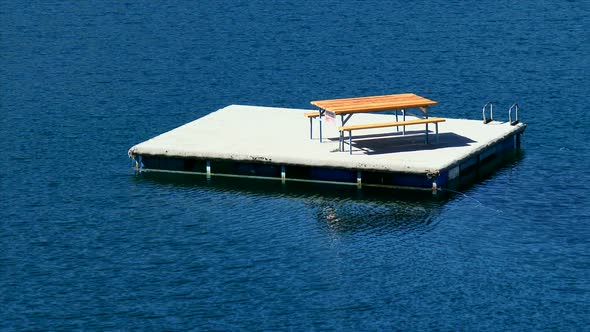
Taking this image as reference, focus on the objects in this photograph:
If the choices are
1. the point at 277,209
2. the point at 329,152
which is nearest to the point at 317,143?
the point at 329,152

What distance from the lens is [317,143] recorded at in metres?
45.9

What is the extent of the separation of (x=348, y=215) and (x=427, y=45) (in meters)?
28.9

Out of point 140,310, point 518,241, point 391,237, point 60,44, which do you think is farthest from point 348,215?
point 60,44

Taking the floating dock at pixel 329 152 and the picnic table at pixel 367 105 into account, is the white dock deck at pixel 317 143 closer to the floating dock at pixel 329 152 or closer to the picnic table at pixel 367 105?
the floating dock at pixel 329 152

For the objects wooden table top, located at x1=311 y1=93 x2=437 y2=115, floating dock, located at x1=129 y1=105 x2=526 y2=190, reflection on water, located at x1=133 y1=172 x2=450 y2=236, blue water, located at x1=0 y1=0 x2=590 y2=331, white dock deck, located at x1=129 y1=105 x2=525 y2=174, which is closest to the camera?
blue water, located at x1=0 y1=0 x2=590 y2=331

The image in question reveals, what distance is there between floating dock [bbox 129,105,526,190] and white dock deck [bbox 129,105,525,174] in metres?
0.03

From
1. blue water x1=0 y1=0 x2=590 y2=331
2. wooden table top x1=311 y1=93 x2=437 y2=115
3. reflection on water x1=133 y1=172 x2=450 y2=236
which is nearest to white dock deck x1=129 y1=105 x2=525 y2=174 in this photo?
reflection on water x1=133 y1=172 x2=450 y2=236

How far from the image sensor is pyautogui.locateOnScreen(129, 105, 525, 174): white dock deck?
43469mm

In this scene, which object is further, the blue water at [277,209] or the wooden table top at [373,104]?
the wooden table top at [373,104]

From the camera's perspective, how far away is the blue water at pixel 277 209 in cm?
3466

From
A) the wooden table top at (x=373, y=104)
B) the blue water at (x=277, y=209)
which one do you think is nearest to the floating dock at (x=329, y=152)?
the blue water at (x=277, y=209)

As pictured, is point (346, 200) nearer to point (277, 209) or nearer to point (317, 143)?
point (277, 209)

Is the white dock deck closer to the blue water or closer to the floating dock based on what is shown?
the floating dock

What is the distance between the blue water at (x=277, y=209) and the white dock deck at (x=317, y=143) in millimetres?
927
